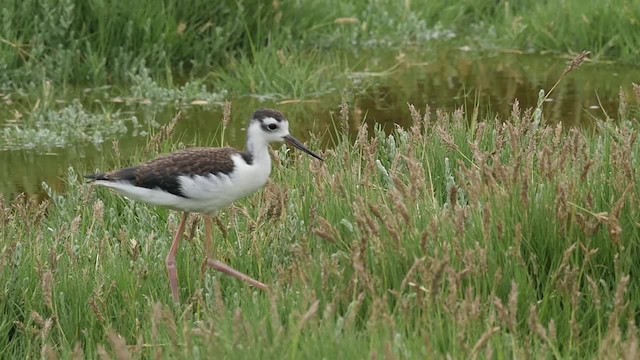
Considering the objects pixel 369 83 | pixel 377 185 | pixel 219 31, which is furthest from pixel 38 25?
pixel 377 185

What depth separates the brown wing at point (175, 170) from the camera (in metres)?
5.87

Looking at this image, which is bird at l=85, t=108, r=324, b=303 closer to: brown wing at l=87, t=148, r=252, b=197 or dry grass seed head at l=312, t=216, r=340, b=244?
brown wing at l=87, t=148, r=252, b=197

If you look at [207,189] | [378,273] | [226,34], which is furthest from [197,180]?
[226,34]

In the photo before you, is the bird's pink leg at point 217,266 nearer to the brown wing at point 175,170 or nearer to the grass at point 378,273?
the grass at point 378,273

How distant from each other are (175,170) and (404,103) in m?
5.13

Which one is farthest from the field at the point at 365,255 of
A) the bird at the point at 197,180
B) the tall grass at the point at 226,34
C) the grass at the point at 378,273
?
the tall grass at the point at 226,34

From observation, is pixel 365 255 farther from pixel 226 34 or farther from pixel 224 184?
pixel 226 34

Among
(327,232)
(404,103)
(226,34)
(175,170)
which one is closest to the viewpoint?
(327,232)


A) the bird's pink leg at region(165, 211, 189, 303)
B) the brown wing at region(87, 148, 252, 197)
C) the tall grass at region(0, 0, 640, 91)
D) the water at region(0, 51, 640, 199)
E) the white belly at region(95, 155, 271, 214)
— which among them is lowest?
the water at region(0, 51, 640, 199)

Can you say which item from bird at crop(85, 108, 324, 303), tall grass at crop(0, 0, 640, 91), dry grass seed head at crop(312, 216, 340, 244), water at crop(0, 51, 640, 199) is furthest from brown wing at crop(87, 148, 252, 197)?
tall grass at crop(0, 0, 640, 91)

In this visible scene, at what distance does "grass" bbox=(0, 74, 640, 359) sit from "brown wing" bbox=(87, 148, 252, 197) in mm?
214

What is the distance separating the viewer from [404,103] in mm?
10820

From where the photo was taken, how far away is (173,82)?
450 inches

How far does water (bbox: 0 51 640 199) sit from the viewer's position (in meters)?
9.27
